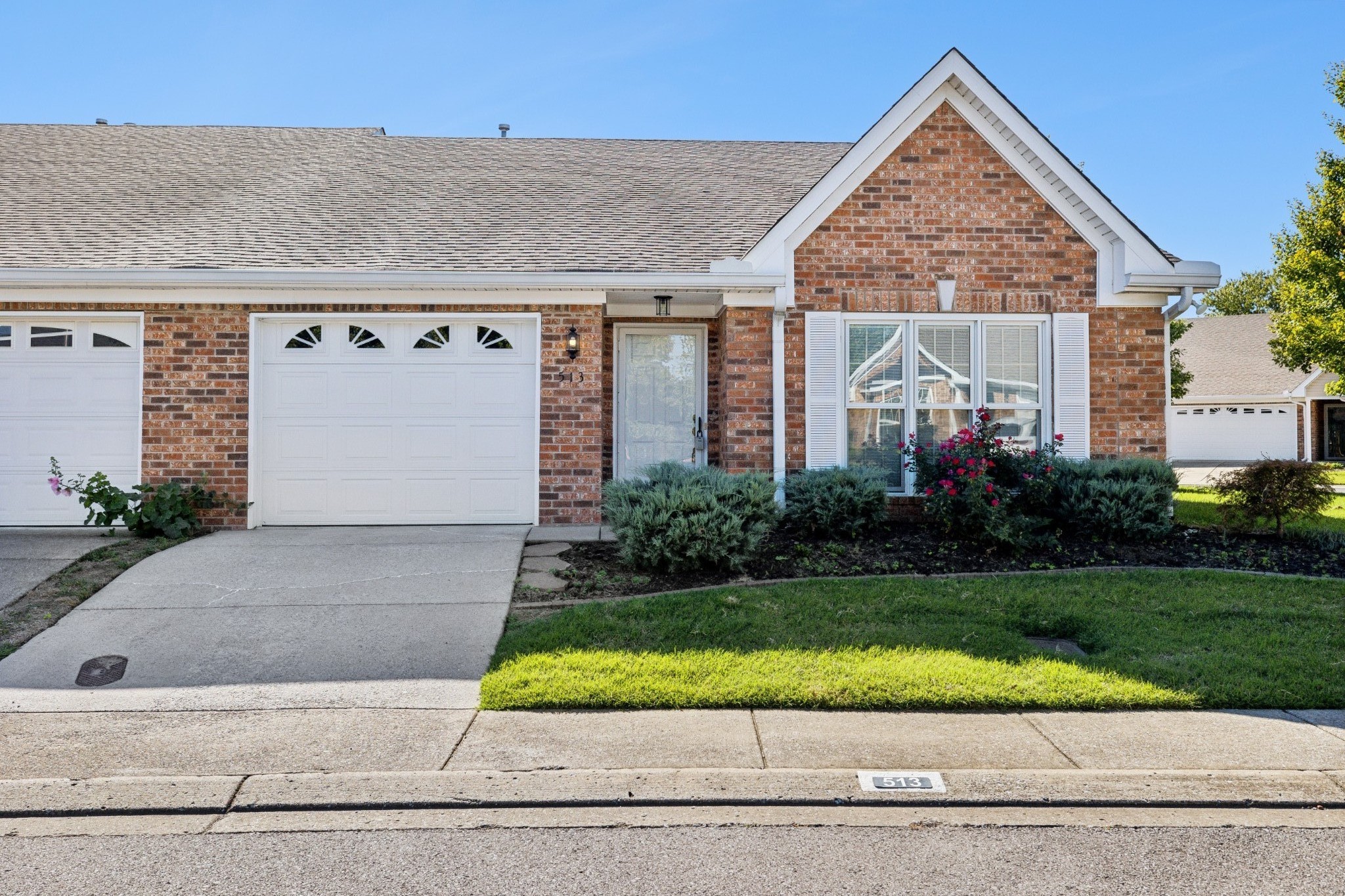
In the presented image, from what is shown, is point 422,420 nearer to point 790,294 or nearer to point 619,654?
point 790,294

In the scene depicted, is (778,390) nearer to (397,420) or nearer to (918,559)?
(918,559)

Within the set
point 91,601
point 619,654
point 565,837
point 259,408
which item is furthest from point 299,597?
point 565,837

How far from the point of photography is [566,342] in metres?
9.73

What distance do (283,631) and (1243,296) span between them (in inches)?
2234

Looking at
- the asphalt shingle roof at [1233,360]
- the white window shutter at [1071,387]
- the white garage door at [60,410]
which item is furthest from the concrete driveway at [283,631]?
the asphalt shingle roof at [1233,360]

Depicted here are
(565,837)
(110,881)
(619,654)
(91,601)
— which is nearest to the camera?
(110,881)

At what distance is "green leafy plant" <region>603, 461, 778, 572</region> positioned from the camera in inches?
283

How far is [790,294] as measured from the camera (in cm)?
956

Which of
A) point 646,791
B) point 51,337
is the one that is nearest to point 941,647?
point 646,791

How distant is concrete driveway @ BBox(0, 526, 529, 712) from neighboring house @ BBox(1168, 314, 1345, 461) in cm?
2936

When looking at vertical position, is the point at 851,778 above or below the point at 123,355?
below

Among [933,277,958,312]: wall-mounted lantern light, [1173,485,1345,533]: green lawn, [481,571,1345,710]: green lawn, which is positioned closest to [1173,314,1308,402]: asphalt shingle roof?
[1173,485,1345,533]: green lawn

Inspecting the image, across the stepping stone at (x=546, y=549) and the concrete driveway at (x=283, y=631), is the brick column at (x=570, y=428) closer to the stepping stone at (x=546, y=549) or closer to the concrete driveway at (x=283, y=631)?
the stepping stone at (x=546, y=549)

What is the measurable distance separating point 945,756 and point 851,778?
55 centimetres
